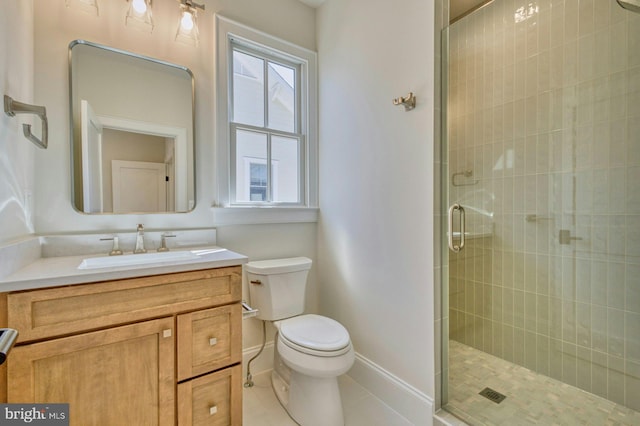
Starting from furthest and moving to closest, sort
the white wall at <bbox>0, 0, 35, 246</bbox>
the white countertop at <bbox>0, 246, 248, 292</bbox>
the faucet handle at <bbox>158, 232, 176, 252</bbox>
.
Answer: the faucet handle at <bbox>158, 232, 176, 252</bbox>
the white wall at <bbox>0, 0, 35, 246</bbox>
the white countertop at <bbox>0, 246, 248, 292</bbox>

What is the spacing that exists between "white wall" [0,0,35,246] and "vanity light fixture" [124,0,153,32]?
15.9 inches

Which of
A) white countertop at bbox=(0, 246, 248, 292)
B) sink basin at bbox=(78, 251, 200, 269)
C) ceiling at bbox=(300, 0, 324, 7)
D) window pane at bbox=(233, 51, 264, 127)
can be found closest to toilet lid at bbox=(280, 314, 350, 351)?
white countertop at bbox=(0, 246, 248, 292)

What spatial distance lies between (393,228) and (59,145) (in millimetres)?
1805

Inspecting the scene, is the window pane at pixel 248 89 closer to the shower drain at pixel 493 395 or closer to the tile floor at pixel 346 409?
the tile floor at pixel 346 409

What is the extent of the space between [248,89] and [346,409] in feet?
7.10

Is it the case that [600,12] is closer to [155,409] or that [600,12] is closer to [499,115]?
[499,115]

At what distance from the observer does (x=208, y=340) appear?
1.24 meters

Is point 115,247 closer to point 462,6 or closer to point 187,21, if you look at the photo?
point 187,21

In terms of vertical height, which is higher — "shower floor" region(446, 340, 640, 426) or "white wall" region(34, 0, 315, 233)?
"white wall" region(34, 0, 315, 233)

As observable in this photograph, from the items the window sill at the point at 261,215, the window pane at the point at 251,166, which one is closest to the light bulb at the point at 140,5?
the window pane at the point at 251,166

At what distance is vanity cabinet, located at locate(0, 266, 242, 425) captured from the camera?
927 millimetres

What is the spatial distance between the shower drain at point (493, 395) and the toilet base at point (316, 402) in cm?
82

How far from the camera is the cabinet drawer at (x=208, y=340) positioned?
118 cm

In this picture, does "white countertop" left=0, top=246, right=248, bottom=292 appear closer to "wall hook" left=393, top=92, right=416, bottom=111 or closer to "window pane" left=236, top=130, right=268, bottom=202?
"window pane" left=236, top=130, right=268, bottom=202
